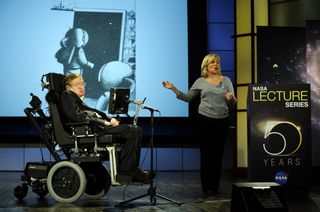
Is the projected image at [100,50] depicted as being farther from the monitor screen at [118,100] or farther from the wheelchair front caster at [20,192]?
the monitor screen at [118,100]

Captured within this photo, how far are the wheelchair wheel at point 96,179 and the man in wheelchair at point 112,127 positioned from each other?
0.39 m

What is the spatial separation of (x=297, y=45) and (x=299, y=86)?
1.47 m

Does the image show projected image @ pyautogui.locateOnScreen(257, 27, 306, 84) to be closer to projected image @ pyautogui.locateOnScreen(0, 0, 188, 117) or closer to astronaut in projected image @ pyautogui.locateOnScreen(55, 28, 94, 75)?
projected image @ pyautogui.locateOnScreen(0, 0, 188, 117)

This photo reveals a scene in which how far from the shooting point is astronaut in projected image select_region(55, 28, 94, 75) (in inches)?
285

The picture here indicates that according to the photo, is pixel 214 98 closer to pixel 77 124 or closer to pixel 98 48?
pixel 77 124

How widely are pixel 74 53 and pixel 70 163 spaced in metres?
2.93

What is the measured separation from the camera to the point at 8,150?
7.66m

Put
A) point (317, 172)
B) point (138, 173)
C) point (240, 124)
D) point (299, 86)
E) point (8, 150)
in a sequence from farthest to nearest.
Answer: point (8, 150)
point (240, 124)
point (317, 172)
point (299, 86)
point (138, 173)

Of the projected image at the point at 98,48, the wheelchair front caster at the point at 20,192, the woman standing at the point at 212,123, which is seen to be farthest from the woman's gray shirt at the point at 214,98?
the projected image at the point at 98,48

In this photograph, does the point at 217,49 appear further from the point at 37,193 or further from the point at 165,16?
the point at 37,193

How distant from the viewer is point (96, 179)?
490cm

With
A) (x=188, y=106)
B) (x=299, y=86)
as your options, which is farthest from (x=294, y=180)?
(x=188, y=106)

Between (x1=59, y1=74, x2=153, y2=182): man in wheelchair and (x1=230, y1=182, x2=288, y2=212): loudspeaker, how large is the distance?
106cm

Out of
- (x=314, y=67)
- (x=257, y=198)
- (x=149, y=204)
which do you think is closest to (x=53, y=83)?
(x=149, y=204)
